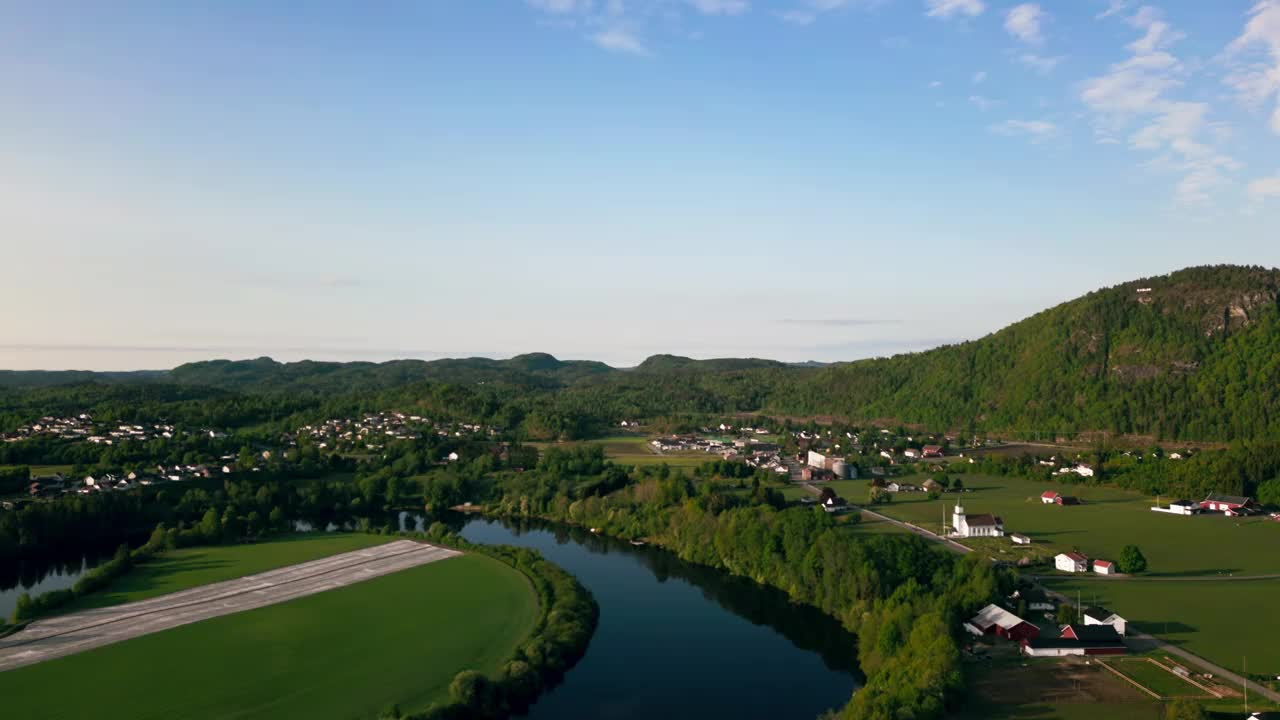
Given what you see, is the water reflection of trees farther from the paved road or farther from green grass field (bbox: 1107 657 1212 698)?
the paved road

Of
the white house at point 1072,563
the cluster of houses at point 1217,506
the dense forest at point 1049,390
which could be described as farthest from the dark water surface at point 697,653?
the dense forest at point 1049,390

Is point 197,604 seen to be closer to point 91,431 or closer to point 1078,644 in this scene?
point 1078,644

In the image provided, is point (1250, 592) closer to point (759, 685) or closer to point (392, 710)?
point (759, 685)

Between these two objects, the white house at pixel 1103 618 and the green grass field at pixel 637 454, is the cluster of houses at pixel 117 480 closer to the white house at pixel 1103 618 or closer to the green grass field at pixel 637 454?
the green grass field at pixel 637 454

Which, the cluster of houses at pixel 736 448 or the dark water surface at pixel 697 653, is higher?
the cluster of houses at pixel 736 448

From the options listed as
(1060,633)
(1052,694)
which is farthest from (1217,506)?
(1052,694)

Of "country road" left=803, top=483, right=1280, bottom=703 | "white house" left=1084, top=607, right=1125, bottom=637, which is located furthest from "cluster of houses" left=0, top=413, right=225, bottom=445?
"white house" left=1084, top=607, right=1125, bottom=637
